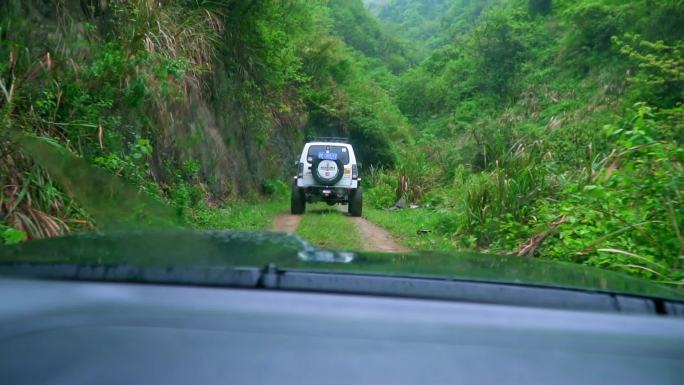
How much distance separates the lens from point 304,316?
5.59 ft

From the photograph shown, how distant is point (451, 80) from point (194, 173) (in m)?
26.6

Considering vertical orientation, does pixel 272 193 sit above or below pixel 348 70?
below

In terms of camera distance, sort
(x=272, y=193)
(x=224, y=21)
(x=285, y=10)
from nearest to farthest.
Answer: (x=224, y=21) < (x=285, y=10) < (x=272, y=193)

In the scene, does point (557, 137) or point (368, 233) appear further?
point (557, 137)

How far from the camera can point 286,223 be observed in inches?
555

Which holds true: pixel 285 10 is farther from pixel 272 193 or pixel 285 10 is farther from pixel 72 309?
pixel 72 309

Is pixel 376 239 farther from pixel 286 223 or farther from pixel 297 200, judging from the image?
pixel 297 200

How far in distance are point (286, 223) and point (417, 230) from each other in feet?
10.3

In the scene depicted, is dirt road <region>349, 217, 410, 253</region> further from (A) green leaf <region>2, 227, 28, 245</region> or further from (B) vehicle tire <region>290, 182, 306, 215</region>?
(A) green leaf <region>2, 227, 28, 245</region>

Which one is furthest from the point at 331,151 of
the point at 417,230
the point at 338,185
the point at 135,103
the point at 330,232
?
the point at 135,103

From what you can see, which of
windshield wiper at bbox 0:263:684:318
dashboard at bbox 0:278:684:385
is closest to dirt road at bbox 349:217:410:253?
windshield wiper at bbox 0:263:684:318

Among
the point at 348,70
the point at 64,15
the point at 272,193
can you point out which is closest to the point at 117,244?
the point at 64,15

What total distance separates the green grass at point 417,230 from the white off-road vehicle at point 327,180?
2.71 ft

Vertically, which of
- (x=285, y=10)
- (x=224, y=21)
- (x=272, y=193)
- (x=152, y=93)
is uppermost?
(x=285, y=10)
